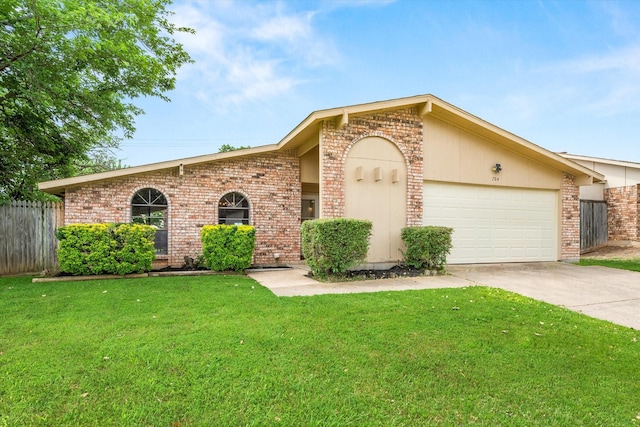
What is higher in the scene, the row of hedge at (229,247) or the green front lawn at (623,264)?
the row of hedge at (229,247)

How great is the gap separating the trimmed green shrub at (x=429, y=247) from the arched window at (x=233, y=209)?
4652 mm

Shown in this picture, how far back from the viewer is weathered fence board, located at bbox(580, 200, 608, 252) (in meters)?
12.8

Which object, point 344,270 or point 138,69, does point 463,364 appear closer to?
point 344,270

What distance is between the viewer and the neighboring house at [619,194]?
1282 centimetres

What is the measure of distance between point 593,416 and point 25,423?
3626mm

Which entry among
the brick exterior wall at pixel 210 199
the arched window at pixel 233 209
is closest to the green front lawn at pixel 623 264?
the brick exterior wall at pixel 210 199

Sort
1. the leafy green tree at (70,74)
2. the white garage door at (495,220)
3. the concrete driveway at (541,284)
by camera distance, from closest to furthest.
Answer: the concrete driveway at (541,284) → the leafy green tree at (70,74) → the white garage door at (495,220)

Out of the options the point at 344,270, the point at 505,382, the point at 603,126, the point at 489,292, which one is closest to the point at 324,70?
the point at 344,270

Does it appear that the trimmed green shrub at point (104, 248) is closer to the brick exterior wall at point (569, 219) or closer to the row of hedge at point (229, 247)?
the row of hedge at point (229, 247)

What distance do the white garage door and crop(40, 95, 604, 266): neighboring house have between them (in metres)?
0.03

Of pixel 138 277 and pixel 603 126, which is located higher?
pixel 603 126

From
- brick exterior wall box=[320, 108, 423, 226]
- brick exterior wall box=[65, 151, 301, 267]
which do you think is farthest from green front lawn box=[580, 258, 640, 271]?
brick exterior wall box=[65, 151, 301, 267]

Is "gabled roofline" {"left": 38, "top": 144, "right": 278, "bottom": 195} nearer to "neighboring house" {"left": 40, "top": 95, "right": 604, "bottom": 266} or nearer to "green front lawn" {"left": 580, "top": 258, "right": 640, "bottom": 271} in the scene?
"neighboring house" {"left": 40, "top": 95, "right": 604, "bottom": 266}

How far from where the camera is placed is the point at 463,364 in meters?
2.89
